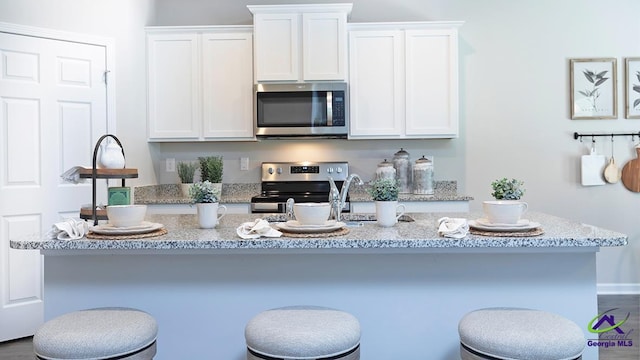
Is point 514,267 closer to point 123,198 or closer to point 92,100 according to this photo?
point 123,198

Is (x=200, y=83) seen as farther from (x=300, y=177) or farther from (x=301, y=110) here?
(x=300, y=177)

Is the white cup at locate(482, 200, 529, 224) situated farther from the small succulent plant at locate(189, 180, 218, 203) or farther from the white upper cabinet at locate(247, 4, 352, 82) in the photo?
the white upper cabinet at locate(247, 4, 352, 82)

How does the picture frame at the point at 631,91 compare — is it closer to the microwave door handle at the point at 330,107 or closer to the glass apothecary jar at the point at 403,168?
the glass apothecary jar at the point at 403,168

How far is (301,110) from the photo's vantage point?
3641mm

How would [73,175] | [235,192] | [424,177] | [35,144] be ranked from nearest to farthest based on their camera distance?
[73,175] < [35,144] < [424,177] < [235,192]

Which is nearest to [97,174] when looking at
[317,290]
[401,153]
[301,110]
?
[317,290]

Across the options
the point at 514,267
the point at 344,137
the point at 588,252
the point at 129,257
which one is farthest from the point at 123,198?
the point at 344,137

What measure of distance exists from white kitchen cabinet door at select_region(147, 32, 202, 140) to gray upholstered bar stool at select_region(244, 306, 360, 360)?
8.70 feet

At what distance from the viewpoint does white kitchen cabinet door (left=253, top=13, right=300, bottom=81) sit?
3598mm

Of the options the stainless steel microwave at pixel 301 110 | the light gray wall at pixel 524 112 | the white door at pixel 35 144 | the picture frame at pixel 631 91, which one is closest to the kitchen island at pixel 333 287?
the white door at pixel 35 144

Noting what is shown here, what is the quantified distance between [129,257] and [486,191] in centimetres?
312

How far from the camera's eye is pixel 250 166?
4105 millimetres

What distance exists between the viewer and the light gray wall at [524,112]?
3.89 meters

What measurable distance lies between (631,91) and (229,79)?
11.0 ft
